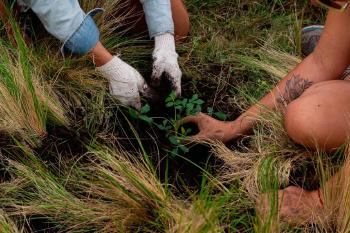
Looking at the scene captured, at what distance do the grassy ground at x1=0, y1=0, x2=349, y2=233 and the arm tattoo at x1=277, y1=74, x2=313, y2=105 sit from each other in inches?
2.9

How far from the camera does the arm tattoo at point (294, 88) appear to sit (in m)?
1.93

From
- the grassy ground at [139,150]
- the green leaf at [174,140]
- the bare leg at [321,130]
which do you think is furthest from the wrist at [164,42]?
the bare leg at [321,130]

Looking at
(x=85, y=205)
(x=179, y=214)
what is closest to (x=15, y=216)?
(x=85, y=205)

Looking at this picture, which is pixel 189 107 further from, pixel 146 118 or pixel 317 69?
pixel 317 69

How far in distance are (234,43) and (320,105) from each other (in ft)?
3.06

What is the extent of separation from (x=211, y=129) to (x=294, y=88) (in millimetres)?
328

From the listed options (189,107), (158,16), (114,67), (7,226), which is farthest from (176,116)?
(7,226)

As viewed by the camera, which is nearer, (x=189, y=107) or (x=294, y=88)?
(x=294, y=88)

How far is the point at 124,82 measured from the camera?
7.02 feet

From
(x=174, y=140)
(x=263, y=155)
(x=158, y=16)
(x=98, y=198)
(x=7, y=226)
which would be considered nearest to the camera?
(x=7, y=226)

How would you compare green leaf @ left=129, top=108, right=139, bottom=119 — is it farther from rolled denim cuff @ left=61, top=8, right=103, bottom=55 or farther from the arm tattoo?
the arm tattoo

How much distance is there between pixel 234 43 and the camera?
102 inches

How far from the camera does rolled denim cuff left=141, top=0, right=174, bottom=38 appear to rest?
88.7 inches

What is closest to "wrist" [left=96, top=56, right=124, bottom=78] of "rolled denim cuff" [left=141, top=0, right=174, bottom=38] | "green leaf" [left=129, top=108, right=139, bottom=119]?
"green leaf" [left=129, top=108, right=139, bottom=119]
